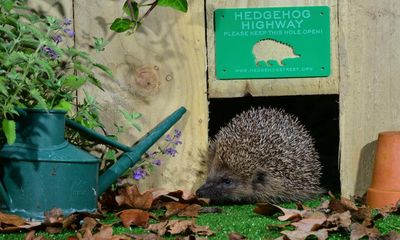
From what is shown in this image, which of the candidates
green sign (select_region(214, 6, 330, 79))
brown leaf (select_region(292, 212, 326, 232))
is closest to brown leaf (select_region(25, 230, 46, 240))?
brown leaf (select_region(292, 212, 326, 232))

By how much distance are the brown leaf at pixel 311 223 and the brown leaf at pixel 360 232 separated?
16cm

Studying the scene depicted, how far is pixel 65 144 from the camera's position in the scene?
4.14 m

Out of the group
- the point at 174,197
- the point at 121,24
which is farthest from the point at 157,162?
the point at 121,24

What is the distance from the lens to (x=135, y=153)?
15.2 ft

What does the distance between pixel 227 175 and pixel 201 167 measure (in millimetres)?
204

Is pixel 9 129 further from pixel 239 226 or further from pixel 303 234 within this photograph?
pixel 303 234

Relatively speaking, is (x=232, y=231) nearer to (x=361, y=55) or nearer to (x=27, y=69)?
(x=27, y=69)

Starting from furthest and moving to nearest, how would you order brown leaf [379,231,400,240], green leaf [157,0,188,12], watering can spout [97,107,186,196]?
green leaf [157,0,188,12], watering can spout [97,107,186,196], brown leaf [379,231,400,240]

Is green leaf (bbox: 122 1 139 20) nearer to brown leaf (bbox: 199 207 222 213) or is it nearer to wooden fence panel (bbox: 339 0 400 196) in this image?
brown leaf (bbox: 199 207 222 213)

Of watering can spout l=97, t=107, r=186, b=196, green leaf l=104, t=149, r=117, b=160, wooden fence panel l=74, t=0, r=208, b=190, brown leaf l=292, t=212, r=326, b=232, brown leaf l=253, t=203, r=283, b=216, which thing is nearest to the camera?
brown leaf l=292, t=212, r=326, b=232

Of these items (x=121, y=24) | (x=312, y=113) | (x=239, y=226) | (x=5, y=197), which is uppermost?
(x=121, y=24)

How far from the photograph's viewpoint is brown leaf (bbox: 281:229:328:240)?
358 cm

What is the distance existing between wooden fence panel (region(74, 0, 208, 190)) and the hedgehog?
0.30 meters

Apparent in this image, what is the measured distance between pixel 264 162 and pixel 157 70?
91 centimetres
